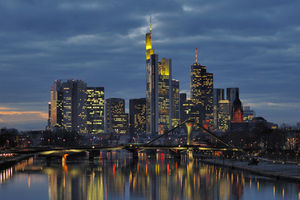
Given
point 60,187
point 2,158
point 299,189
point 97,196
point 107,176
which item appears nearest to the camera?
point 97,196

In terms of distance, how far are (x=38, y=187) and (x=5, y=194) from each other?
39.4ft

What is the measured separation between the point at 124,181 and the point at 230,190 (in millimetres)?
27661

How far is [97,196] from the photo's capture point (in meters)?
87.2

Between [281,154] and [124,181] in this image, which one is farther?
[281,154]

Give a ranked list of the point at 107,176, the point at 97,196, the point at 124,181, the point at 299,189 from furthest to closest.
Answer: the point at 107,176 < the point at 124,181 < the point at 299,189 < the point at 97,196

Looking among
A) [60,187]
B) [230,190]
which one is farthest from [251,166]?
[60,187]

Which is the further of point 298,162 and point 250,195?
point 298,162

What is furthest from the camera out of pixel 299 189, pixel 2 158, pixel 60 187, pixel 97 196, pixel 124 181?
pixel 2 158

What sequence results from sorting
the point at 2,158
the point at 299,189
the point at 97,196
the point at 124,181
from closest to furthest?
the point at 97,196 < the point at 299,189 < the point at 124,181 < the point at 2,158

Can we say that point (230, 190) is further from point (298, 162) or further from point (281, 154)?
point (281, 154)

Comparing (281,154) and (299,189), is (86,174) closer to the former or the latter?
(299,189)

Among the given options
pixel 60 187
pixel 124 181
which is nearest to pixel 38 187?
pixel 60 187

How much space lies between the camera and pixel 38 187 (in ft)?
338

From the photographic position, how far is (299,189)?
9306 cm
